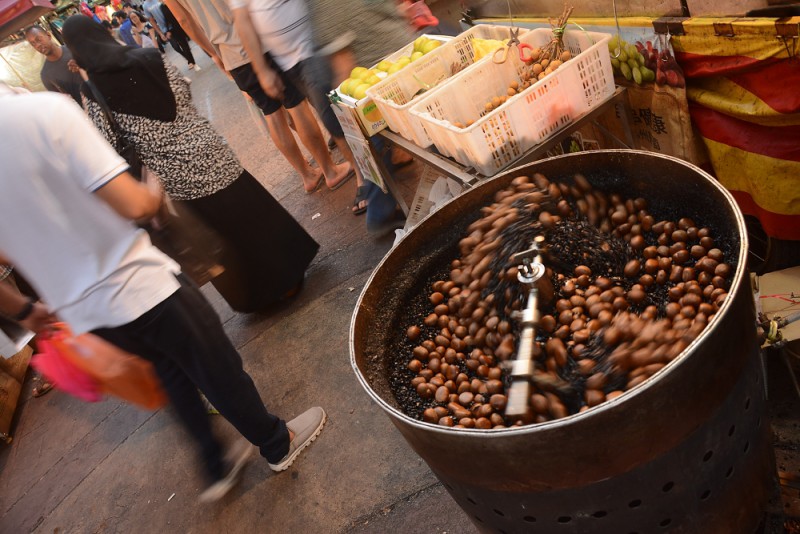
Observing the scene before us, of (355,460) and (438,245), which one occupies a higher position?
(438,245)

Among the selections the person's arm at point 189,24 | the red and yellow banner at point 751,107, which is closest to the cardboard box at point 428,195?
the red and yellow banner at point 751,107

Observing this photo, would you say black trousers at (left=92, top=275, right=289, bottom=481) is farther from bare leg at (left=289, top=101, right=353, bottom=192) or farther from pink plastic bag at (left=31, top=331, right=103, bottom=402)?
bare leg at (left=289, top=101, right=353, bottom=192)

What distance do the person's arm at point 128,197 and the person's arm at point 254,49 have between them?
2.16m

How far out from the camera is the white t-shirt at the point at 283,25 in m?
3.63

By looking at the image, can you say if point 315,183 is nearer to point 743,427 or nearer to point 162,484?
point 162,484

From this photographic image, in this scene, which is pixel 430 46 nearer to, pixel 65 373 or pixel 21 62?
pixel 65 373

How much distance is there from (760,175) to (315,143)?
367 cm

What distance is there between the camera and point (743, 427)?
1.46 metres

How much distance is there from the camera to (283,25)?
12.2ft

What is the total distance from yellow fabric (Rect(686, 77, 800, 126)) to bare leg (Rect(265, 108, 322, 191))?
347 cm

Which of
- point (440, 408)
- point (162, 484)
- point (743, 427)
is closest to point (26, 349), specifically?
point (162, 484)

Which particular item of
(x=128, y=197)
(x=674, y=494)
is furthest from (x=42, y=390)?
(x=674, y=494)

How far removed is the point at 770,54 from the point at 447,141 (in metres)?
1.36

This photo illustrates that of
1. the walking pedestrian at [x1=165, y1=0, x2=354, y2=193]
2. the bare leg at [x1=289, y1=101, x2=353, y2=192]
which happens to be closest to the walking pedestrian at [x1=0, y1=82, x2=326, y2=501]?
the walking pedestrian at [x1=165, y1=0, x2=354, y2=193]
